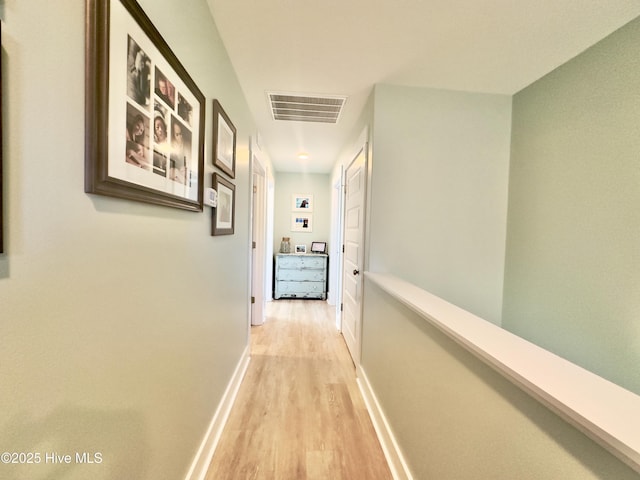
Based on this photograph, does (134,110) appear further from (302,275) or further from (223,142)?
(302,275)

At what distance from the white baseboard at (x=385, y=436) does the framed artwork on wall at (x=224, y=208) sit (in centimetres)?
146

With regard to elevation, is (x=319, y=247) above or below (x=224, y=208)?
below

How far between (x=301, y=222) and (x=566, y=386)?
425cm

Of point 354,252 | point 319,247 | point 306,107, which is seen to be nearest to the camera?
point 306,107

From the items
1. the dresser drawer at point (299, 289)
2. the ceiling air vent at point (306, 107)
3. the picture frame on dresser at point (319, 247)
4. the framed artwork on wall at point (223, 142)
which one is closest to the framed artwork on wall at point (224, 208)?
the framed artwork on wall at point (223, 142)

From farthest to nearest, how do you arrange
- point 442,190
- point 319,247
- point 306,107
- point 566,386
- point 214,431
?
point 319,247
point 306,107
point 442,190
point 214,431
point 566,386

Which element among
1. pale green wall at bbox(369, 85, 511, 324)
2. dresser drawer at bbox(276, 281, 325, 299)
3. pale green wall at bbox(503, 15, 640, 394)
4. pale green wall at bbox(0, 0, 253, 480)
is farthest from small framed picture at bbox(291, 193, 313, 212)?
pale green wall at bbox(0, 0, 253, 480)

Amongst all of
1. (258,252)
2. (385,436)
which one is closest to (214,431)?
(385,436)

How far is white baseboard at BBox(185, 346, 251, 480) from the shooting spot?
1220 mm

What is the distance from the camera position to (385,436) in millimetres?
1451

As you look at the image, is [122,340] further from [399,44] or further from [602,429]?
[399,44]

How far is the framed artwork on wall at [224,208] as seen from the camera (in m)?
1.40

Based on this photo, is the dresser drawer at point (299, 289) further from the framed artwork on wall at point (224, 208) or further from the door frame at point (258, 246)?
the framed artwork on wall at point (224, 208)

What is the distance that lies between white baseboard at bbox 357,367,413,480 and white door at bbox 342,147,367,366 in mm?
327
